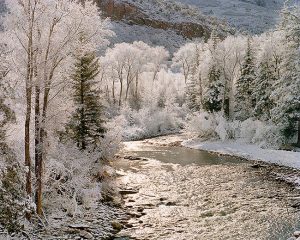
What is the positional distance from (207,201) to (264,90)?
22.9 m

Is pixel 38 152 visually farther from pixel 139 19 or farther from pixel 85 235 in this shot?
pixel 139 19

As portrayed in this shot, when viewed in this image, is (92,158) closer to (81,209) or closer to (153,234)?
(81,209)

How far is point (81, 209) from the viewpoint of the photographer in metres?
19.2

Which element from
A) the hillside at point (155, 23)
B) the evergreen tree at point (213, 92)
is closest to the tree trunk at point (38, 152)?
the evergreen tree at point (213, 92)

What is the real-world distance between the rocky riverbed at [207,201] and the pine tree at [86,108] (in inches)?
145

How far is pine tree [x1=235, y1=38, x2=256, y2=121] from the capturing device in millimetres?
45500

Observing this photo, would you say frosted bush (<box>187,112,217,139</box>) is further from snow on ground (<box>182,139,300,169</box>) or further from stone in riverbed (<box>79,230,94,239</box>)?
stone in riverbed (<box>79,230,94,239</box>)

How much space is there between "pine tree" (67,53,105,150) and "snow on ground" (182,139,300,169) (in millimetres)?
14466

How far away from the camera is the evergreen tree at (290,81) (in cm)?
3500

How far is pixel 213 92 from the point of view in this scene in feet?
152

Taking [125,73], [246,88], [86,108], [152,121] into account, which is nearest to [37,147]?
[86,108]

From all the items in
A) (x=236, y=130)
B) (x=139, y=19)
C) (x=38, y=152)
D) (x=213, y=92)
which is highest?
(x=139, y=19)

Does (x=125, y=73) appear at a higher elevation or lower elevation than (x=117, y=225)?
higher

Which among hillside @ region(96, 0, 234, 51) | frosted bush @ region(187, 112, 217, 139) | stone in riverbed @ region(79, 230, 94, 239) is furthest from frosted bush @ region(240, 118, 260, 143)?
hillside @ region(96, 0, 234, 51)
